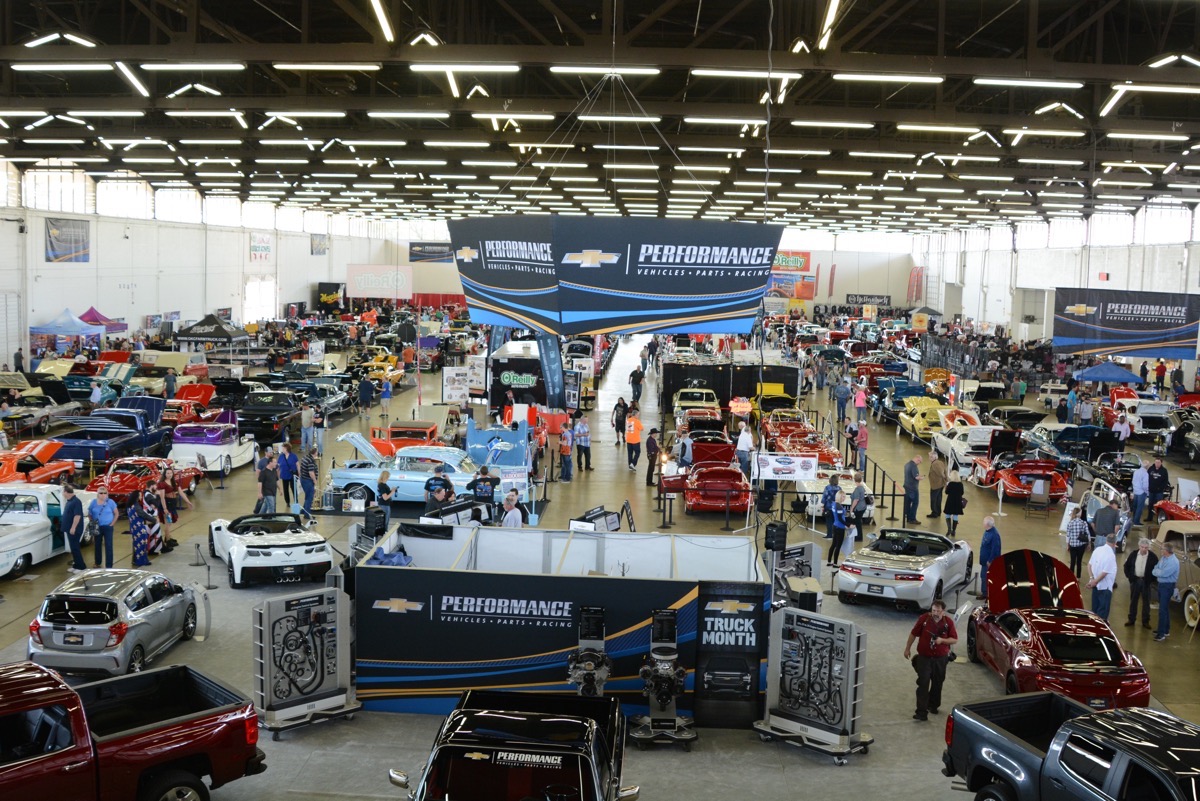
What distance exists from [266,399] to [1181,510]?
21.8m

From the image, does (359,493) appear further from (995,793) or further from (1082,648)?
(995,793)

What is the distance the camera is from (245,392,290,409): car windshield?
91.8 ft

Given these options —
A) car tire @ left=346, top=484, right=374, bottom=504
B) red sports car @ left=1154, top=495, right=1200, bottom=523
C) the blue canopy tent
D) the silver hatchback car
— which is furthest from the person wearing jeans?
the blue canopy tent

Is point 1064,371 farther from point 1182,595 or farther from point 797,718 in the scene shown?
point 797,718

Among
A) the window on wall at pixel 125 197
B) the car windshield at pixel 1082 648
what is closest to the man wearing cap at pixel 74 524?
the car windshield at pixel 1082 648

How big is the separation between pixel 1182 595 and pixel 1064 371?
2990 cm

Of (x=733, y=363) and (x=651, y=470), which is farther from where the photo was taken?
(x=733, y=363)

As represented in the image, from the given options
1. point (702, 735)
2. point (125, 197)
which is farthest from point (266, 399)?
point (125, 197)

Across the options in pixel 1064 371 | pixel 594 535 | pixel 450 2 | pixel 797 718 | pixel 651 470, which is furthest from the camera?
pixel 1064 371

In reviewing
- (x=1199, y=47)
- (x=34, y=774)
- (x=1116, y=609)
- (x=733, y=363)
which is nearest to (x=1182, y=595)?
(x=1116, y=609)

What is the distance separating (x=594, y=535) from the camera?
527 inches

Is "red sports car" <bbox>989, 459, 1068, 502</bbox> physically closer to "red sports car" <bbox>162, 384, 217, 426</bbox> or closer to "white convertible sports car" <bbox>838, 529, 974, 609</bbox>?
"white convertible sports car" <bbox>838, 529, 974, 609</bbox>

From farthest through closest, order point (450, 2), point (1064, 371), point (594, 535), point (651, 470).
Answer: point (1064, 371) → point (651, 470) → point (450, 2) → point (594, 535)

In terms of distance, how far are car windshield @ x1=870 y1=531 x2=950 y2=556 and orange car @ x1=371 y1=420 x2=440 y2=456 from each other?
38.0 ft
